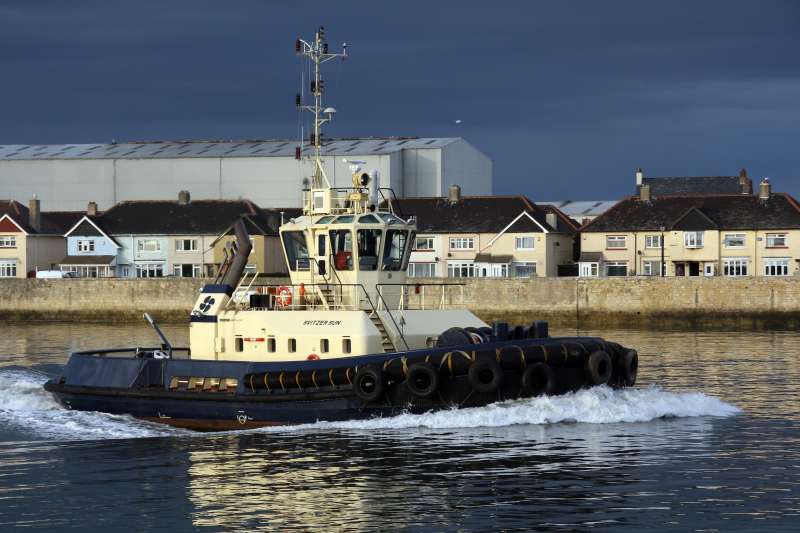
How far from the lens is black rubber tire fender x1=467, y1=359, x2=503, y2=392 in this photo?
19688mm

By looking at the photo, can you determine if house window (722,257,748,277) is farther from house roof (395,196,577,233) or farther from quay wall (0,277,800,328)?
quay wall (0,277,800,328)

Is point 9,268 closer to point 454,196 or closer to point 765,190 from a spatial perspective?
point 454,196

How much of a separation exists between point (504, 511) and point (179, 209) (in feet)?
195

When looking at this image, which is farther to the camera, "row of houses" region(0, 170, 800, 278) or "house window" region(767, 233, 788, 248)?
"row of houses" region(0, 170, 800, 278)

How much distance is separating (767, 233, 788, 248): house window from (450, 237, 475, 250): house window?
1468cm

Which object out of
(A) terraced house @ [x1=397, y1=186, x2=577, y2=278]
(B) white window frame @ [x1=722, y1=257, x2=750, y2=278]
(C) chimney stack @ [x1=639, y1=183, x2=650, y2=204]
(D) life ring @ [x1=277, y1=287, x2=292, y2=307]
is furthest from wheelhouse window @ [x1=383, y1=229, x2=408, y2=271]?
(C) chimney stack @ [x1=639, y1=183, x2=650, y2=204]

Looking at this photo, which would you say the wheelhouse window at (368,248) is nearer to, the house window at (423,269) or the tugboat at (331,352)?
the tugboat at (331,352)

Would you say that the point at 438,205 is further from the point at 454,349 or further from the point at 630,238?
the point at 454,349

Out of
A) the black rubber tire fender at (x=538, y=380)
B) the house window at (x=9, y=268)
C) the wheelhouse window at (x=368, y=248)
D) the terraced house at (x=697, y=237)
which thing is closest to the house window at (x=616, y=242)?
the terraced house at (x=697, y=237)

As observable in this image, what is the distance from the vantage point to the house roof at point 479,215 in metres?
67.6

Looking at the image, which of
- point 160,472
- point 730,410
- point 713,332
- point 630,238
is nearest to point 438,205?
point 630,238

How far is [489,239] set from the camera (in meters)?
67.6

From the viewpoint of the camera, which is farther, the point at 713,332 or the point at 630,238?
the point at 630,238

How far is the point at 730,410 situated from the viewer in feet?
73.5
